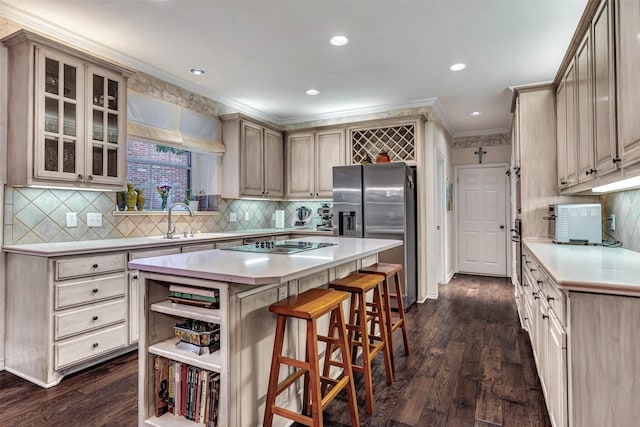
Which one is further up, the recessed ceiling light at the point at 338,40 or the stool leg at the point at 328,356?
the recessed ceiling light at the point at 338,40

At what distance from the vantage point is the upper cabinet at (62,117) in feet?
8.11

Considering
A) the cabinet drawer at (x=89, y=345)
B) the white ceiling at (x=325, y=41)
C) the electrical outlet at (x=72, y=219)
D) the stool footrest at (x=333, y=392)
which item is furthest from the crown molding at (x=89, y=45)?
the stool footrest at (x=333, y=392)

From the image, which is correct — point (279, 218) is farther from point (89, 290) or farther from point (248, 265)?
point (248, 265)

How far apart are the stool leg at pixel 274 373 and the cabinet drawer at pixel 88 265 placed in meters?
1.71

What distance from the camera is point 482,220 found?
20.5ft

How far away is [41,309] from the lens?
2.36m

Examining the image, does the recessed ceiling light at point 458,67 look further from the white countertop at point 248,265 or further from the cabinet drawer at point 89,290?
the cabinet drawer at point 89,290

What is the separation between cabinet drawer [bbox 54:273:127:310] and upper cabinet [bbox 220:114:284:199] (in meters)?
1.95

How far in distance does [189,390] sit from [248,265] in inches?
27.9

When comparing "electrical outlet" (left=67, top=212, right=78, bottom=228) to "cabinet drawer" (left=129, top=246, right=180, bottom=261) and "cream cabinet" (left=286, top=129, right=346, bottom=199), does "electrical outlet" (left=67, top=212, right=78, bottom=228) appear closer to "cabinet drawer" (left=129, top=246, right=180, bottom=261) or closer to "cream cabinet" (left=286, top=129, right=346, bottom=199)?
"cabinet drawer" (left=129, top=246, right=180, bottom=261)

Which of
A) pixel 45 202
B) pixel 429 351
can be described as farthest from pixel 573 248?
pixel 45 202

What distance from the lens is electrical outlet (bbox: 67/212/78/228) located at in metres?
2.88

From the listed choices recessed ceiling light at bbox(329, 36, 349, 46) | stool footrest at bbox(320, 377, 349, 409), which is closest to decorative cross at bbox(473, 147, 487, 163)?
recessed ceiling light at bbox(329, 36, 349, 46)

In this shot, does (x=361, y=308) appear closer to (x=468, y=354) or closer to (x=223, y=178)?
(x=468, y=354)
